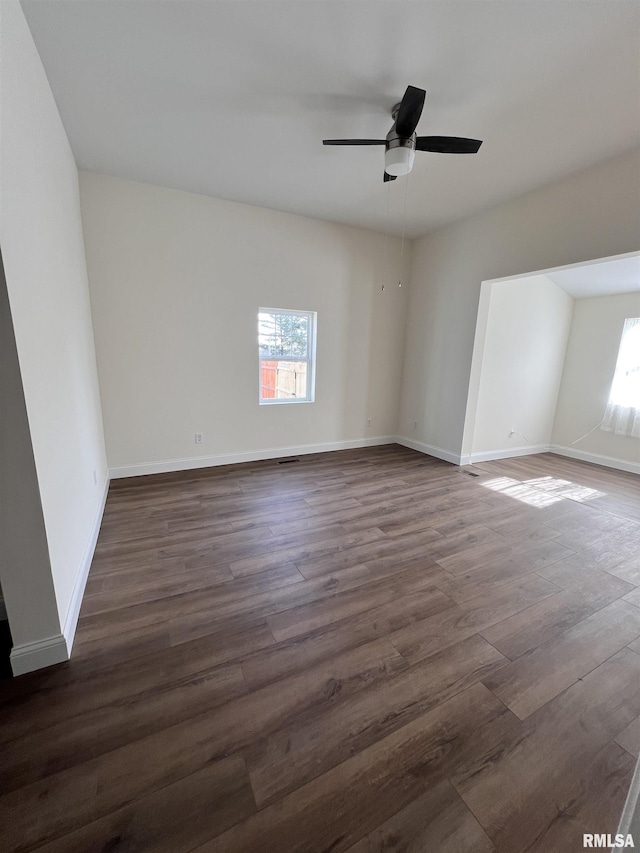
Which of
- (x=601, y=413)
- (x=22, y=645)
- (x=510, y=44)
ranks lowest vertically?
(x=22, y=645)

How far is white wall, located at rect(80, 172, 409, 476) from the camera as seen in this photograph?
327 cm

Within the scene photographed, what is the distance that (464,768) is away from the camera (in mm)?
1144

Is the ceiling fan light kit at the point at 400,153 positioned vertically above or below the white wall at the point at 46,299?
above

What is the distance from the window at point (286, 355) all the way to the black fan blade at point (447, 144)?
7.64 feet

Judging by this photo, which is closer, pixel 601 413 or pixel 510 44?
pixel 510 44

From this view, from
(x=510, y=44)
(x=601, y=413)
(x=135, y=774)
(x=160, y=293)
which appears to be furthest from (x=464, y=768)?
(x=601, y=413)

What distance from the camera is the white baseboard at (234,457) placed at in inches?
143

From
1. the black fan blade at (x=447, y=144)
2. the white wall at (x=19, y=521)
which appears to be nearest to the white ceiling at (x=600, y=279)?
the black fan blade at (x=447, y=144)

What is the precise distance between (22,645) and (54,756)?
502 millimetres

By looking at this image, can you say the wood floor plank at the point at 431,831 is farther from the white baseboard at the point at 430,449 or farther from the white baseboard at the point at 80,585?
the white baseboard at the point at 430,449

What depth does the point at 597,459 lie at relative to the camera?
475 cm

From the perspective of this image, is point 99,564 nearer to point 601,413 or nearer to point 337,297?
point 337,297

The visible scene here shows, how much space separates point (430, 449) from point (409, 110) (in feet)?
12.2

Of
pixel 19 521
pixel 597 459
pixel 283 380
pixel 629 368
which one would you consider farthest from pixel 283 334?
pixel 597 459
